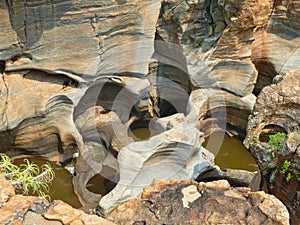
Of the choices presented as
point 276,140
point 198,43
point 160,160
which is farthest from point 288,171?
point 198,43

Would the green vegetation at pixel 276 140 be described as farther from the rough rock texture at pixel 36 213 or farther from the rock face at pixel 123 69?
the rough rock texture at pixel 36 213

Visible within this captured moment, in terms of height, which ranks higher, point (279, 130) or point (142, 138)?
point (279, 130)

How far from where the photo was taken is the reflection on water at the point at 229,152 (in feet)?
24.2

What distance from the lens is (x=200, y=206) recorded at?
342 cm

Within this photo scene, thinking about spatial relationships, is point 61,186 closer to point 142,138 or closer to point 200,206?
point 142,138

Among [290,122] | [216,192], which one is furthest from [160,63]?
[216,192]

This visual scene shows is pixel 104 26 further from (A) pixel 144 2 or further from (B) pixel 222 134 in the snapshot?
(B) pixel 222 134

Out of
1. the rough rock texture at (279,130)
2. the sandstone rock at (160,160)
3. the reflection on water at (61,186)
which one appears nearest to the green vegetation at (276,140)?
the rough rock texture at (279,130)

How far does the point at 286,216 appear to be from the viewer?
3.30 metres

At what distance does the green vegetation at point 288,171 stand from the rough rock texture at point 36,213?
2.42 meters

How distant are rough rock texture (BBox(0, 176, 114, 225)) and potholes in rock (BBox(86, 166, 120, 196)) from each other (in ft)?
11.6

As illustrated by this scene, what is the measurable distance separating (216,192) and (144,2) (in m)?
4.37

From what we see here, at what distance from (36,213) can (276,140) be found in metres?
2.84

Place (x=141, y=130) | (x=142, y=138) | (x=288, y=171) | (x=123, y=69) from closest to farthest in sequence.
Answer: (x=288, y=171) → (x=123, y=69) → (x=142, y=138) → (x=141, y=130)
